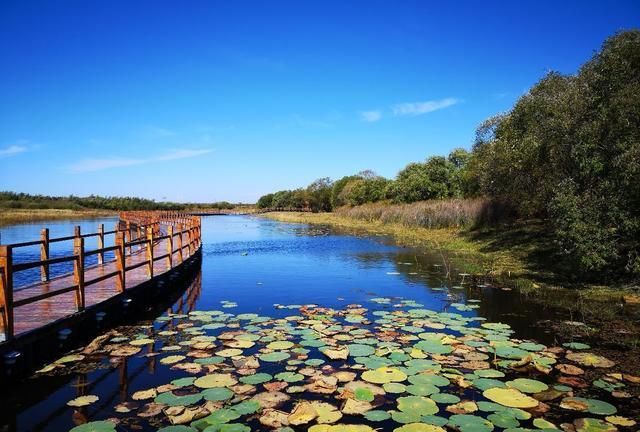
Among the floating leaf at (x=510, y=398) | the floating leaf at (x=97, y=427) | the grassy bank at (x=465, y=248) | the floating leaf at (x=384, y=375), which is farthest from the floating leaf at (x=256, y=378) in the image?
the grassy bank at (x=465, y=248)

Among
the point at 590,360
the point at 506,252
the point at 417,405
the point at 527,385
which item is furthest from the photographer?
the point at 506,252

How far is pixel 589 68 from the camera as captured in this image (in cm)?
1605

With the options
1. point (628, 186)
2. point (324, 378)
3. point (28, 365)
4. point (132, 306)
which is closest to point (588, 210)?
point (628, 186)

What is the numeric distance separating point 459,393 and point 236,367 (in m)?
3.13

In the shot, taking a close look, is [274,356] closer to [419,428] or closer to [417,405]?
[417,405]

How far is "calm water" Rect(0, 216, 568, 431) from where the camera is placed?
5.86 m

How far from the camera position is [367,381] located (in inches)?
245

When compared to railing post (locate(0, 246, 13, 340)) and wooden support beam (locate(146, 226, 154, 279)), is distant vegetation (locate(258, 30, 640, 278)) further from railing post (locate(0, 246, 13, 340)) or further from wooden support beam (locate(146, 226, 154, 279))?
railing post (locate(0, 246, 13, 340))

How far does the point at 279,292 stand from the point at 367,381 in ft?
25.0

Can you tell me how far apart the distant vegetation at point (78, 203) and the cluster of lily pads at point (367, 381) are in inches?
3425

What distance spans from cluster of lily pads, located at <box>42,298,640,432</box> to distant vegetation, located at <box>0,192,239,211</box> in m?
87.0

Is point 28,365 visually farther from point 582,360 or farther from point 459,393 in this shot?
point 582,360

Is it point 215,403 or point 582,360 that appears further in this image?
point 582,360

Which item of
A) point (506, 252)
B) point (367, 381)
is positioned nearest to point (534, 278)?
point (506, 252)
